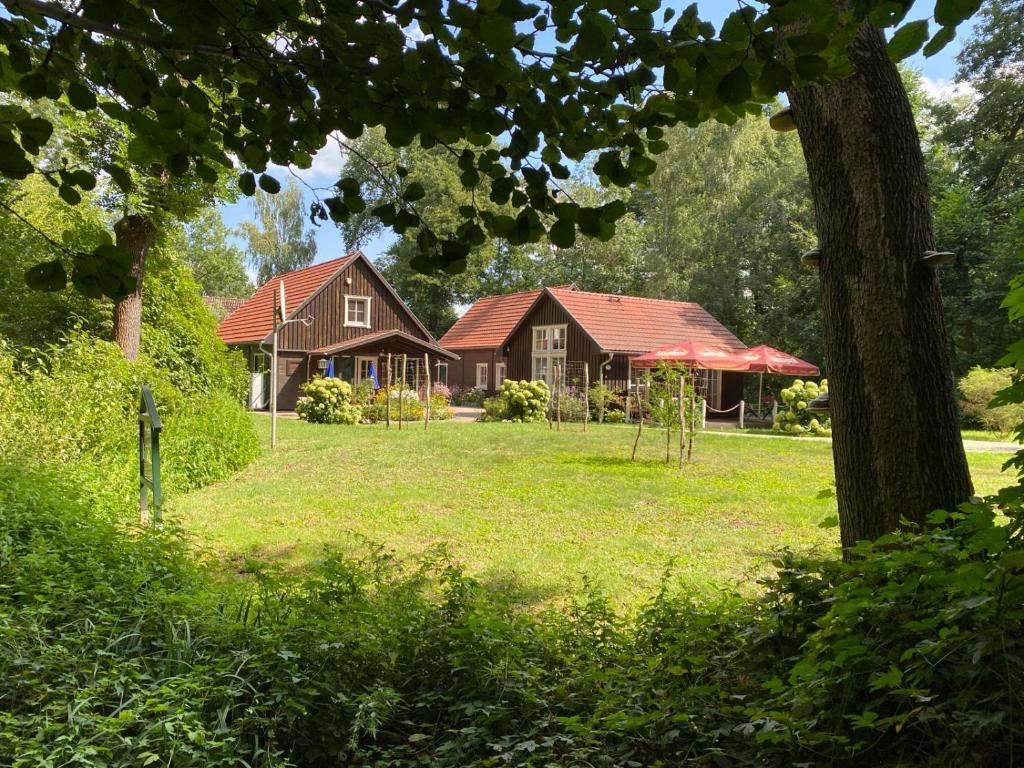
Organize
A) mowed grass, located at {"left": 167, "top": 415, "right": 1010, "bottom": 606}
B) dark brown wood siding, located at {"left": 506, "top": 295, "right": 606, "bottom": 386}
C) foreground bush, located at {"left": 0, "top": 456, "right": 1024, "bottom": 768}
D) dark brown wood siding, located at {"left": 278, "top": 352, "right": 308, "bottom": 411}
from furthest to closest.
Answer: dark brown wood siding, located at {"left": 506, "top": 295, "right": 606, "bottom": 386} < dark brown wood siding, located at {"left": 278, "top": 352, "right": 308, "bottom": 411} < mowed grass, located at {"left": 167, "top": 415, "right": 1010, "bottom": 606} < foreground bush, located at {"left": 0, "top": 456, "right": 1024, "bottom": 768}

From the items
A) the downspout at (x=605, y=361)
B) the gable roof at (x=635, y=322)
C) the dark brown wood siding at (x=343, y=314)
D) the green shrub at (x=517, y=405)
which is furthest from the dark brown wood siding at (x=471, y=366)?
the green shrub at (x=517, y=405)

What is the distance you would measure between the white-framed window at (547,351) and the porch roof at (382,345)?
4.18 metres

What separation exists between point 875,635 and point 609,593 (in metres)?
3.40

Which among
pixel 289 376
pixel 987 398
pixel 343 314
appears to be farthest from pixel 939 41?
pixel 343 314

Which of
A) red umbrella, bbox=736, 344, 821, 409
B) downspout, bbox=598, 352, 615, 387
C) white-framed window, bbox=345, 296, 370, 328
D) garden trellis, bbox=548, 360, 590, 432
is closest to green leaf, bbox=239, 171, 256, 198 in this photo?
garden trellis, bbox=548, 360, 590, 432

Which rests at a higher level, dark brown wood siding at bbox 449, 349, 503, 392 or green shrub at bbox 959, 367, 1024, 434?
dark brown wood siding at bbox 449, 349, 503, 392

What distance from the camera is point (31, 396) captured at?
841 cm

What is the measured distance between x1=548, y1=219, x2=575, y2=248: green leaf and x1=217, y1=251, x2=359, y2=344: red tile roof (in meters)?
27.6

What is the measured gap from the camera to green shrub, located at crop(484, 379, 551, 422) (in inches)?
944

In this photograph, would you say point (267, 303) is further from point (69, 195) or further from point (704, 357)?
point (69, 195)

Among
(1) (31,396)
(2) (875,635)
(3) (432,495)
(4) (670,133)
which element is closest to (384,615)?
(2) (875,635)

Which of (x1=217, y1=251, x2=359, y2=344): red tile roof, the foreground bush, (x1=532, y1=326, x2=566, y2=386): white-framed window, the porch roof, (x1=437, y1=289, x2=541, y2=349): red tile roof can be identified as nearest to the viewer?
the foreground bush

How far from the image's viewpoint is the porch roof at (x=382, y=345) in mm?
27641

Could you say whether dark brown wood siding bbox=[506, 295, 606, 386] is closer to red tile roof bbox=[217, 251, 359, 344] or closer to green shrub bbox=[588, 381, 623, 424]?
green shrub bbox=[588, 381, 623, 424]
